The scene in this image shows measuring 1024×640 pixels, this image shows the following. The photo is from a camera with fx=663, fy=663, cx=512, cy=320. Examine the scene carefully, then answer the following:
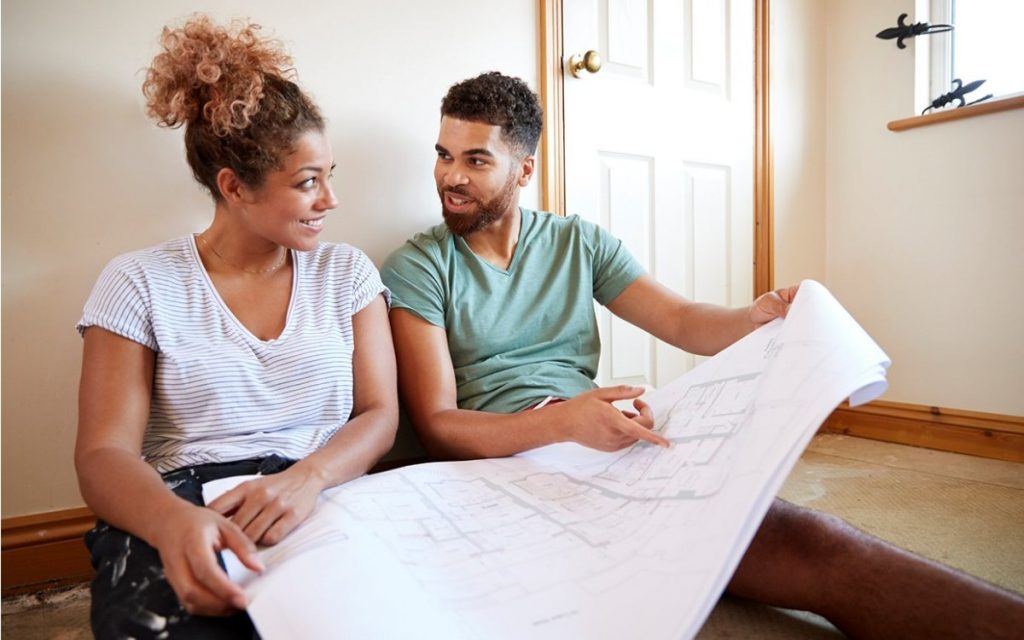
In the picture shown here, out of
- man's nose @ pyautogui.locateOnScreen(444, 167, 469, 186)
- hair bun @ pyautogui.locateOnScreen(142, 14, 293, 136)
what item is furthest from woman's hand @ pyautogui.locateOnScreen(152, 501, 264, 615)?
man's nose @ pyautogui.locateOnScreen(444, 167, 469, 186)

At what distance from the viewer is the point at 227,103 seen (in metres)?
0.88

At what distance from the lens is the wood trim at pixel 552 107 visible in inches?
59.6

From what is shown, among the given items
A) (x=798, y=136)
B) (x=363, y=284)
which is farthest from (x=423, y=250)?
(x=798, y=136)

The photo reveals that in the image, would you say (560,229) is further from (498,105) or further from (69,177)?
(69,177)

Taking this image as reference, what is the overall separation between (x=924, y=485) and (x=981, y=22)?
134cm

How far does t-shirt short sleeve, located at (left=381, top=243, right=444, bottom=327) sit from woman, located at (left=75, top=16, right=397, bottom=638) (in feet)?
0.24

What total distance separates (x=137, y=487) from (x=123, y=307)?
0.84ft

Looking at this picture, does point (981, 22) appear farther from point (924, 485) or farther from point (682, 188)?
point (924, 485)

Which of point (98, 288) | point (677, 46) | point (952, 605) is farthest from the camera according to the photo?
point (677, 46)

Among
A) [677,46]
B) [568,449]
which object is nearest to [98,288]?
[568,449]

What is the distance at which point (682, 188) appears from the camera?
181 cm

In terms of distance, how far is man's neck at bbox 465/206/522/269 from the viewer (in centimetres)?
126

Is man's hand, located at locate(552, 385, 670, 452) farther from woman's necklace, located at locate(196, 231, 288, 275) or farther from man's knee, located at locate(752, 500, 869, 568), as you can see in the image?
woman's necklace, located at locate(196, 231, 288, 275)

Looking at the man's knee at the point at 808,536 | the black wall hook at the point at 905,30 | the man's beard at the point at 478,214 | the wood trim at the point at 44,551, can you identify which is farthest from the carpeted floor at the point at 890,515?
the black wall hook at the point at 905,30
